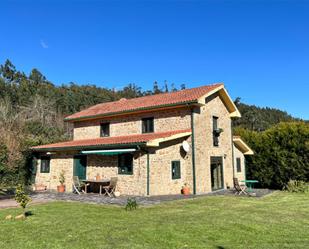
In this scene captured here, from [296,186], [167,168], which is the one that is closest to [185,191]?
[167,168]

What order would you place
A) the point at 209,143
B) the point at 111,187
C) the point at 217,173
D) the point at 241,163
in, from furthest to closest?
the point at 241,163 → the point at 217,173 → the point at 209,143 → the point at 111,187

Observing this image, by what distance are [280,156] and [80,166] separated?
53.3 ft

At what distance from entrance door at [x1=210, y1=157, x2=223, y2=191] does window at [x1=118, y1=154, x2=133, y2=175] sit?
755 cm

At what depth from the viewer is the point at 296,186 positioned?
2303 cm

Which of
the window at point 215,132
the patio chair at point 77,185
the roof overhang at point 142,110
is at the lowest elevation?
the patio chair at point 77,185

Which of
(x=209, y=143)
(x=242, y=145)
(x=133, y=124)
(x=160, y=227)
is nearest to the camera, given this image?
(x=160, y=227)

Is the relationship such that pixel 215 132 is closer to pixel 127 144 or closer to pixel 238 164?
pixel 238 164

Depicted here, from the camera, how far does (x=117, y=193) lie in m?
19.2

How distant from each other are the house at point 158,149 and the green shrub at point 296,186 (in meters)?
4.69

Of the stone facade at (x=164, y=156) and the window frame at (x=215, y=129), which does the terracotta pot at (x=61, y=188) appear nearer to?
the stone facade at (x=164, y=156)

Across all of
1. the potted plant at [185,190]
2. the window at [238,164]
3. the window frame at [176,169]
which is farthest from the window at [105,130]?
the window at [238,164]

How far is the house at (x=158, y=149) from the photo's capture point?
1911 cm

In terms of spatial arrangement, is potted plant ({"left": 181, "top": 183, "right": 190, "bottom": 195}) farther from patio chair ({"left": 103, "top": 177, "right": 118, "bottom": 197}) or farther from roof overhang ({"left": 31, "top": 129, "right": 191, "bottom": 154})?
patio chair ({"left": 103, "top": 177, "right": 118, "bottom": 197})

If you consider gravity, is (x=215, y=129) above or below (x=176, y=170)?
above
